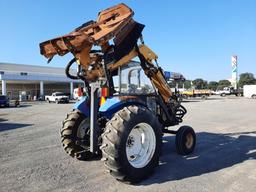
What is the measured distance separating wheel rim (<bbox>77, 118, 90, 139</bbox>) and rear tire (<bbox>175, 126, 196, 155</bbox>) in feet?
7.54

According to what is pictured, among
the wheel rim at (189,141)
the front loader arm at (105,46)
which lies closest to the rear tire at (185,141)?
the wheel rim at (189,141)

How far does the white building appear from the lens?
2365 inches

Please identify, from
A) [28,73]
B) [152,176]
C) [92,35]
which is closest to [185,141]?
[152,176]

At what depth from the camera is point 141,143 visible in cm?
586

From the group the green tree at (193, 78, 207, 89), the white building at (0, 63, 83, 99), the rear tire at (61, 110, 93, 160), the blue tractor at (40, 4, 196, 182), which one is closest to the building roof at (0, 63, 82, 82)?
the white building at (0, 63, 83, 99)

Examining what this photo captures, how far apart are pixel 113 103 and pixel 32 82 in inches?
2500

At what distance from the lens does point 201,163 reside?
638 centimetres

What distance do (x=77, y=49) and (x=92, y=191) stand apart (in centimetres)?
265

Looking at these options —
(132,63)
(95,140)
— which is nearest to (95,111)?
(95,140)

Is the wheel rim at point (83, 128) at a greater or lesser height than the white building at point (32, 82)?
lesser

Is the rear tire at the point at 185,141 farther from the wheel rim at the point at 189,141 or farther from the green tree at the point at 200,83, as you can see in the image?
the green tree at the point at 200,83

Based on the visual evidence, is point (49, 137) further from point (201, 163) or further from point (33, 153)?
point (201, 163)

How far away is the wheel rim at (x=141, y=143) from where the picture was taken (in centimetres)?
570

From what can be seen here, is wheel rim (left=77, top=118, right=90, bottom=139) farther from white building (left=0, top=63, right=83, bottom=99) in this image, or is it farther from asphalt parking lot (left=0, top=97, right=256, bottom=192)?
white building (left=0, top=63, right=83, bottom=99)
